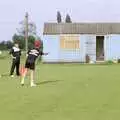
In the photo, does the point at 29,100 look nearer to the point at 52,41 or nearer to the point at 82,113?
the point at 82,113

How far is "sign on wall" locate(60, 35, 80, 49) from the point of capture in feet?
170

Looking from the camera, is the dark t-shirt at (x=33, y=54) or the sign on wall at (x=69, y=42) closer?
the dark t-shirt at (x=33, y=54)

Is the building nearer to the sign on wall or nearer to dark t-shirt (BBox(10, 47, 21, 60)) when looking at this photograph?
the sign on wall

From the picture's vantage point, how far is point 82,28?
5319cm

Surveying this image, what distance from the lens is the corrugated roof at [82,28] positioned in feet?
172

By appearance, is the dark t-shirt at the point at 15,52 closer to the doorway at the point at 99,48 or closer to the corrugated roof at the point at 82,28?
the corrugated roof at the point at 82,28

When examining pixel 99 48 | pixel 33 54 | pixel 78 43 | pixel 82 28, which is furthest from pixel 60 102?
pixel 99 48

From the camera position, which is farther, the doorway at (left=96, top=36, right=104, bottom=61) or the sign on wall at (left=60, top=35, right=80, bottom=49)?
the doorway at (left=96, top=36, right=104, bottom=61)

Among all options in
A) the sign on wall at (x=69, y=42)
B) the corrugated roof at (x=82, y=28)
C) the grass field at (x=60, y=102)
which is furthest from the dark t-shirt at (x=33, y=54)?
the corrugated roof at (x=82, y=28)

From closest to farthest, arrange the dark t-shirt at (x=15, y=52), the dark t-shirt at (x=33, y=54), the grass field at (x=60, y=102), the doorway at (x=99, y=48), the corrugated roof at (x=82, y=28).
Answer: the grass field at (x=60, y=102), the dark t-shirt at (x=33, y=54), the dark t-shirt at (x=15, y=52), the corrugated roof at (x=82, y=28), the doorway at (x=99, y=48)

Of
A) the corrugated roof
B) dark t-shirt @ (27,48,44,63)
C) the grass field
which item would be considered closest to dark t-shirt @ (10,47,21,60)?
dark t-shirt @ (27,48,44,63)

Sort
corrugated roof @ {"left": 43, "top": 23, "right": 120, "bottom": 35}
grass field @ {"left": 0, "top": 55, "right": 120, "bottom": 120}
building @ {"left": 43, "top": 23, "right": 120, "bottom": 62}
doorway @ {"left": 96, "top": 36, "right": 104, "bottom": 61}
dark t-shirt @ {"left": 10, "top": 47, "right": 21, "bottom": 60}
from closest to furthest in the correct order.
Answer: grass field @ {"left": 0, "top": 55, "right": 120, "bottom": 120} < dark t-shirt @ {"left": 10, "top": 47, "right": 21, "bottom": 60} < building @ {"left": 43, "top": 23, "right": 120, "bottom": 62} < corrugated roof @ {"left": 43, "top": 23, "right": 120, "bottom": 35} < doorway @ {"left": 96, "top": 36, "right": 104, "bottom": 61}

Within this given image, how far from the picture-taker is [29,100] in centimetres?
1434

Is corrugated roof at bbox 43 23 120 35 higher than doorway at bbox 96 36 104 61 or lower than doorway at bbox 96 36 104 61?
higher
